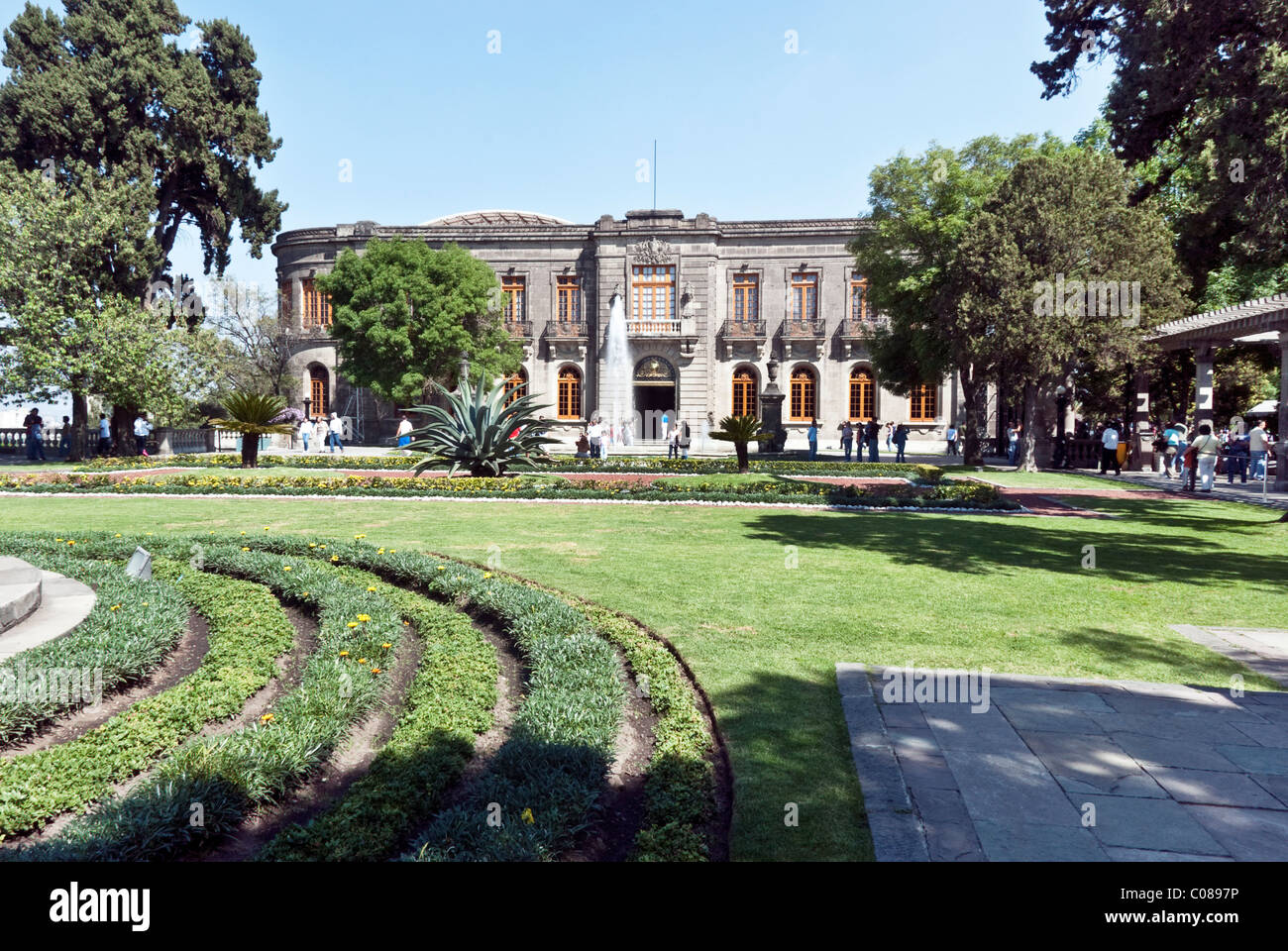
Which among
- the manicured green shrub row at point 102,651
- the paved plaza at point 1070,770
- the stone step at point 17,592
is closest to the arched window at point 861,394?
the paved plaza at point 1070,770

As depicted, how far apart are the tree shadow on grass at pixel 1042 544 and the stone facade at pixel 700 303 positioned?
27357mm

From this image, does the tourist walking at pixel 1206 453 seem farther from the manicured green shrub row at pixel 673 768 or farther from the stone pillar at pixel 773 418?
the manicured green shrub row at pixel 673 768

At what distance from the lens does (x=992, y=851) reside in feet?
9.62

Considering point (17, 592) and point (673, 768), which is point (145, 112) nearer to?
point (17, 592)

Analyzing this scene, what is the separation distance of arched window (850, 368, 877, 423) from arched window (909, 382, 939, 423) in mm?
1822

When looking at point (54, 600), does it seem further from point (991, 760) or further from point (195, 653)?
point (991, 760)

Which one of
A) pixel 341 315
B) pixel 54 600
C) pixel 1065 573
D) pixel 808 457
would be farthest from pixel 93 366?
pixel 1065 573

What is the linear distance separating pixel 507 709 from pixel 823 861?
2.11m

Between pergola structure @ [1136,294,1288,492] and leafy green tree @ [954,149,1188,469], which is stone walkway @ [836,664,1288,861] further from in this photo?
leafy green tree @ [954,149,1188,469]

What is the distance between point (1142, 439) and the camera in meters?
26.6

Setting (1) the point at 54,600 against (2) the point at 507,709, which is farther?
(1) the point at 54,600

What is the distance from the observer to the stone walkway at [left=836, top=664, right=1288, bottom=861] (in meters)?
3.01

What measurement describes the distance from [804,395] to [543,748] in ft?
126

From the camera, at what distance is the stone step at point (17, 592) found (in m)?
5.33
